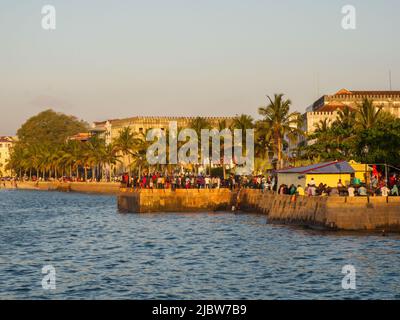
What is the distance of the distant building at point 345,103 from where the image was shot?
143m

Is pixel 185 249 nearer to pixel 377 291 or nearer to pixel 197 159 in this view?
pixel 377 291

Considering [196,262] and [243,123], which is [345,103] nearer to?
[243,123]

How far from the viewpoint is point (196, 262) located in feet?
151

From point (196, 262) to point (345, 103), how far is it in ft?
343

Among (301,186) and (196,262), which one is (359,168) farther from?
(196,262)

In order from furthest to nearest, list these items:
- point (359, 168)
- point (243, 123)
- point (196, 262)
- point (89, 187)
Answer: point (89, 187)
point (243, 123)
point (359, 168)
point (196, 262)

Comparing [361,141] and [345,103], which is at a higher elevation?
[345,103]

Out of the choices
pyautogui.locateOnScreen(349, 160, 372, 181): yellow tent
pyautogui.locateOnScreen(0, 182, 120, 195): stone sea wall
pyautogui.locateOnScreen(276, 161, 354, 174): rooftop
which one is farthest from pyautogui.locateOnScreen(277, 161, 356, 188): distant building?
pyautogui.locateOnScreen(0, 182, 120, 195): stone sea wall

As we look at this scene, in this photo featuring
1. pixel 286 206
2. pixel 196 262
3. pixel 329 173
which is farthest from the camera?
pixel 329 173

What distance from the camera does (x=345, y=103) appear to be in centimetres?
14662

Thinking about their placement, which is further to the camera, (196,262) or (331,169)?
(331,169)

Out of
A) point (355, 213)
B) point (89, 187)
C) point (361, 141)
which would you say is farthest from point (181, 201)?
point (89, 187)

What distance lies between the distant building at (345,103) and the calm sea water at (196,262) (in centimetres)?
7332

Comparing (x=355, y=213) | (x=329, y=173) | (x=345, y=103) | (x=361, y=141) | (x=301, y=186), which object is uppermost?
(x=345, y=103)
